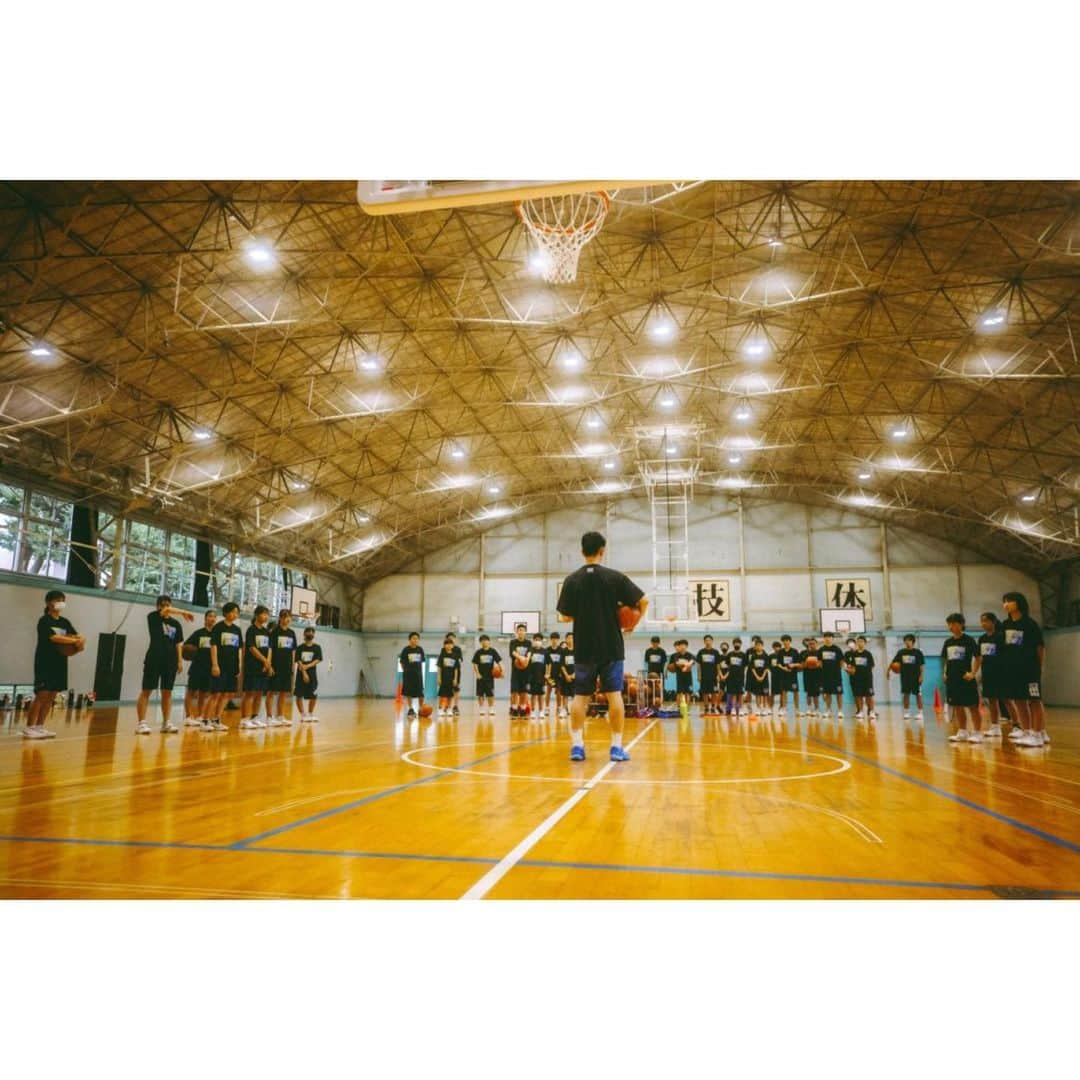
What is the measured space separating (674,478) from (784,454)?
474cm

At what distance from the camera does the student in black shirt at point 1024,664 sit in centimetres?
813

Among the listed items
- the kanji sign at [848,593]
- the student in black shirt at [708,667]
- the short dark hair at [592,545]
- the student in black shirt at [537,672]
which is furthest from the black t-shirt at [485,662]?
the kanji sign at [848,593]

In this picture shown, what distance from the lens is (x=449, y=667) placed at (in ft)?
47.4

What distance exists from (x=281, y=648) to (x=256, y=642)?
53 cm

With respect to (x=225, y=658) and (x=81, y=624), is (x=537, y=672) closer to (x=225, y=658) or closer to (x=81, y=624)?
(x=225, y=658)

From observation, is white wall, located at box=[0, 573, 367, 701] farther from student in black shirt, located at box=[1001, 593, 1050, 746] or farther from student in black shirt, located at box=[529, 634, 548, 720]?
student in black shirt, located at box=[1001, 593, 1050, 746]

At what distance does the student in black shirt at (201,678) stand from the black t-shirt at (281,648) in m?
1.08

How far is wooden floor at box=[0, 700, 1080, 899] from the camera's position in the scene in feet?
7.64

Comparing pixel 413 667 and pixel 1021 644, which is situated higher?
pixel 1021 644

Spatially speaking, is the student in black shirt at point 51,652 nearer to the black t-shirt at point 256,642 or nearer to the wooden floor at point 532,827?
the wooden floor at point 532,827

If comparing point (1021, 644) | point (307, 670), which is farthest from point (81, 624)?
point (1021, 644)

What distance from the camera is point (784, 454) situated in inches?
1133
